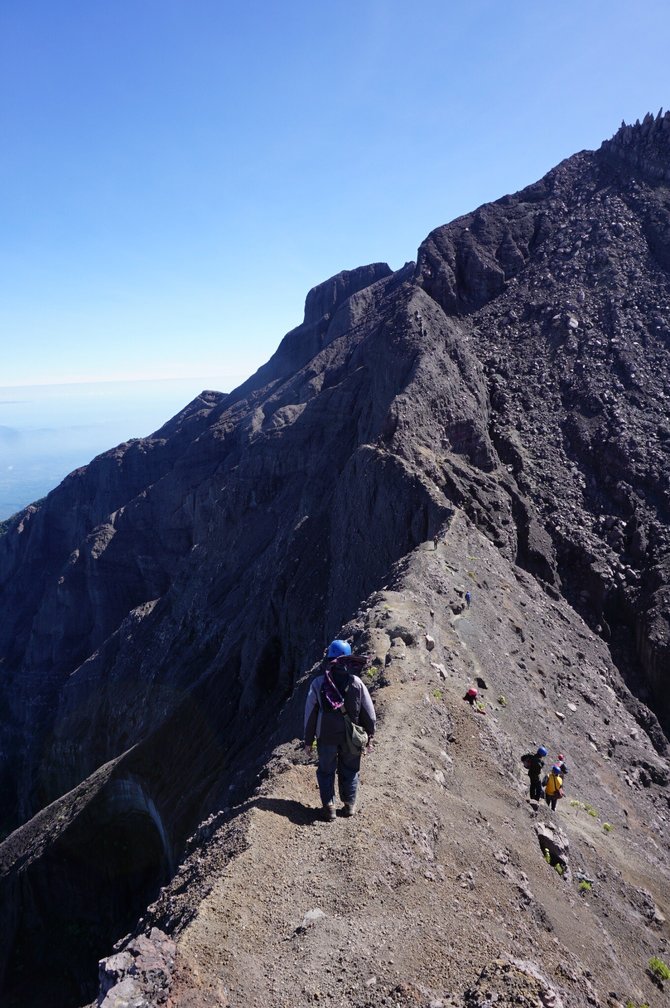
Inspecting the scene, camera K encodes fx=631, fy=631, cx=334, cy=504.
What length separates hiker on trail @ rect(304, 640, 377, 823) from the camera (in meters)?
8.03

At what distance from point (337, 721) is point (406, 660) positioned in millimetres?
5060

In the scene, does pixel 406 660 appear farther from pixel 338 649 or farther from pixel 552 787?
pixel 338 649

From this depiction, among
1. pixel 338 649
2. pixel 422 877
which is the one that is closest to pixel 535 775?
pixel 422 877

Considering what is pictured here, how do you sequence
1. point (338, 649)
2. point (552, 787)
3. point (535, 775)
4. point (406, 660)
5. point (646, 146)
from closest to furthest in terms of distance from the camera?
point (338, 649)
point (535, 775)
point (552, 787)
point (406, 660)
point (646, 146)

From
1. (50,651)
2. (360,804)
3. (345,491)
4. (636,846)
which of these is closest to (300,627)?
(345,491)

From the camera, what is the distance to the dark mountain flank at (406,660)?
6.78 m

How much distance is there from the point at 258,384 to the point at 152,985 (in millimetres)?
77153

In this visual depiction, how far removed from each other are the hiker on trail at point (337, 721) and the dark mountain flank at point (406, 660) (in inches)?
17.1

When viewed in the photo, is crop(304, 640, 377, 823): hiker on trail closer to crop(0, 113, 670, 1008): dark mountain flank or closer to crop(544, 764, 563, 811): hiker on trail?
crop(0, 113, 670, 1008): dark mountain flank

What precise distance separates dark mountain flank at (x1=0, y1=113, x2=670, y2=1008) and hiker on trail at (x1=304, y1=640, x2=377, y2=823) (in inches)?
17.1

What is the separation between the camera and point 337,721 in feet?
26.4

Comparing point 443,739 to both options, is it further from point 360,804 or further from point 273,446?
point 273,446

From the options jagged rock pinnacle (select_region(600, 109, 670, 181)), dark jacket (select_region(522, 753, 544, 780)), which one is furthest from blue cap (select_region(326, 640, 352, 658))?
jagged rock pinnacle (select_region(600, 109, 670, 181))

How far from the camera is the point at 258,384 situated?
7962 cm
